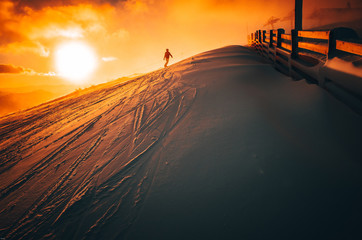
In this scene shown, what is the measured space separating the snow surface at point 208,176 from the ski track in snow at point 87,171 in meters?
0.02

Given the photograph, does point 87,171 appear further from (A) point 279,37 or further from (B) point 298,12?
(B) point 298,12

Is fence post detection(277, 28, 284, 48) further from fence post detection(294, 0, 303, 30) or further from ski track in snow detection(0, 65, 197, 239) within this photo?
ski track in snow detection(0, 65, 197, 239)

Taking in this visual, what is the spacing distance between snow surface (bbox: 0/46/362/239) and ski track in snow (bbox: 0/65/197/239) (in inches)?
0.8

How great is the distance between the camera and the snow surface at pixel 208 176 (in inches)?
84.4

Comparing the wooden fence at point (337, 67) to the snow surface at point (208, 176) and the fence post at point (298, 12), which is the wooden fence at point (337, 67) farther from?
the fence post at point (298, 12)

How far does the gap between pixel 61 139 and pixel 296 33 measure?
7.71 meters

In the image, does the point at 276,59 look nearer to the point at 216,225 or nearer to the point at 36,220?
the point at 216,225

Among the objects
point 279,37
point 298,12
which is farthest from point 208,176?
point 298,12

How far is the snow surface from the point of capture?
7.04 feet

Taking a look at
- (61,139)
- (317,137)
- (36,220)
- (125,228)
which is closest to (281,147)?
(317,137)

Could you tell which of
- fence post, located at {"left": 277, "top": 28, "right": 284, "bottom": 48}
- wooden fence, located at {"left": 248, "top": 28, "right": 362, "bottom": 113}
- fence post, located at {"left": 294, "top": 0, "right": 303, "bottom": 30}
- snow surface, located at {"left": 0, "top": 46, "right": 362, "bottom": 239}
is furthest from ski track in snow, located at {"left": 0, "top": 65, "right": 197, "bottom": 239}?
fence post, located at {"left": 294, "top": 0, "right": 303, "bottom": 30}

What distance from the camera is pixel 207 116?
4.14m

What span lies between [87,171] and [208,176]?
2.42 metres

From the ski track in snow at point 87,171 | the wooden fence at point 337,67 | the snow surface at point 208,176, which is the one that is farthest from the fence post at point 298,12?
the ski track in snow at point 87,171
